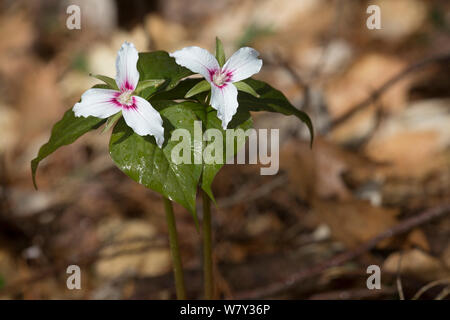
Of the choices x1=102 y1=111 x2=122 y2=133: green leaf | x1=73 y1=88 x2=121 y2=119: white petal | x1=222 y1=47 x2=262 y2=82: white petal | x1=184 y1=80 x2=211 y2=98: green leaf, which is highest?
x1=222 y1=47 x2=262 y2=82: white petal

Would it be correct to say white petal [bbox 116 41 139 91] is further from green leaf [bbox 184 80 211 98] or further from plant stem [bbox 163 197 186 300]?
plant stem [bbox 163 197 186 300]

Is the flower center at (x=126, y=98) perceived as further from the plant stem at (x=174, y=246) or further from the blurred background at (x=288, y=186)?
the blurred background at (x=288, y=186)

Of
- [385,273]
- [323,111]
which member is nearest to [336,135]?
[323,111]

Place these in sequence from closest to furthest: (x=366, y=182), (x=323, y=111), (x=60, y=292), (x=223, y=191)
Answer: (x=60, y=292) → (x=366, y=182) → (x=223, y=191) → (x=323, y=111)

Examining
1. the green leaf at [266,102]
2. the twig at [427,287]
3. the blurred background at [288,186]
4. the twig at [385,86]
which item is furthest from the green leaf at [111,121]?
the twig at [385,86]

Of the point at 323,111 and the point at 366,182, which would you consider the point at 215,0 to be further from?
the point at 366,182

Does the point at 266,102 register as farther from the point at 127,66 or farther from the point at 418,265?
the point at 418,265

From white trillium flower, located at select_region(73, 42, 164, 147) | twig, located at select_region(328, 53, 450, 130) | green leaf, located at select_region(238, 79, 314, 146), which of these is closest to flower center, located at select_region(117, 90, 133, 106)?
white trillium flower, located at select_region(73, 42, 164, 147)
